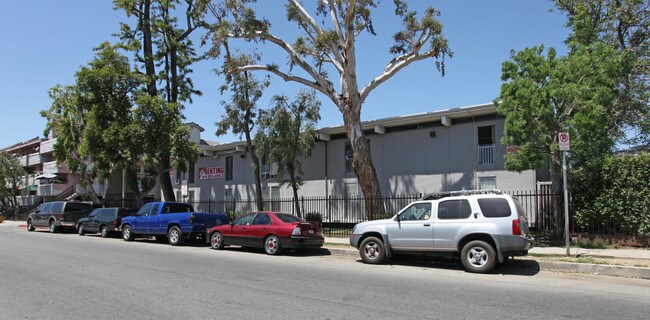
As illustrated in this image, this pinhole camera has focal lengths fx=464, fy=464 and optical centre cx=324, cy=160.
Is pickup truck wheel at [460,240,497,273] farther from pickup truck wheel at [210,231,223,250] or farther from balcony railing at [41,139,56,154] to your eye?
balcony railing at [41,139,56,154]

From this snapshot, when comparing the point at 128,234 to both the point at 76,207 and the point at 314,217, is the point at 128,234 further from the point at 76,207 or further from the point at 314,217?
the point at 314,217

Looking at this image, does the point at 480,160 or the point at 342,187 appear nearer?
the point at 480,160

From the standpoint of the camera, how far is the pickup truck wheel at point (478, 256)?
10.1 meters

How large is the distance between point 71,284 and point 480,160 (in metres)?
17.2

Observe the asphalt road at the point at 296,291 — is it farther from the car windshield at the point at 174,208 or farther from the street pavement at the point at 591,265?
the car windshield at the point at 174,208

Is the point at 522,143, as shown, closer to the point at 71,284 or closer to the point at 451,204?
the point at 451,204

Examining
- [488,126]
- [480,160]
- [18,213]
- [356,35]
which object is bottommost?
[18,213]

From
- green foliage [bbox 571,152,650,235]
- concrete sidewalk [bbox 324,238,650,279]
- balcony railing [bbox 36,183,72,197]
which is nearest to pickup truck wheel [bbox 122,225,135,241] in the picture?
concrete sidewalk [bbox 324,238,650,279]

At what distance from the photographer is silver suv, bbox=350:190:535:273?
10062 millimetres

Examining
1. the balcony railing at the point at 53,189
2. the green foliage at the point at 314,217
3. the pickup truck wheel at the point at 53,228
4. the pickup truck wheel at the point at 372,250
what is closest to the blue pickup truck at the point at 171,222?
the green foliage at the point at 314,217

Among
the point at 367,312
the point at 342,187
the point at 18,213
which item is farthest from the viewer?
the point at 18,213

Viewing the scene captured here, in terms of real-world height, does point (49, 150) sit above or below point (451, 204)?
above

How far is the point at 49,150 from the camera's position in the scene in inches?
2053

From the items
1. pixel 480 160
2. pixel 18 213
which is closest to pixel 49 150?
pixel 18 213
